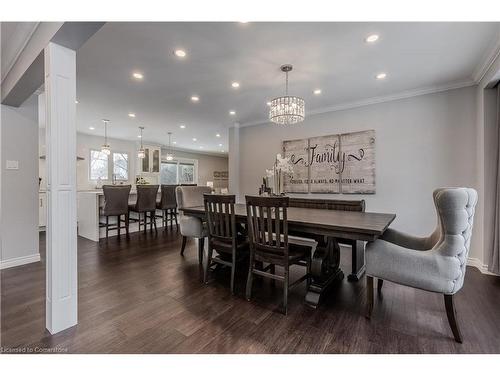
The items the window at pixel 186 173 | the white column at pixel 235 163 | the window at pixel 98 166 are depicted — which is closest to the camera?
the white column at pixel 235 163

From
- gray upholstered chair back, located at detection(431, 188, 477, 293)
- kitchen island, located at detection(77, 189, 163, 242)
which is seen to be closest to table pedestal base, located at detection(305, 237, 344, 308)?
gray upholstered chair back, located at detection(431, 188, 477, 293)

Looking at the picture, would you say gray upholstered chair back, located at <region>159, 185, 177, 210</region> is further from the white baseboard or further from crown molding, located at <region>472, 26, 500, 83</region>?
crown molding, located at <region>472, 26, 500, 83</region>

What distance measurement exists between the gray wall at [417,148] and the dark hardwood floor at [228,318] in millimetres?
1225

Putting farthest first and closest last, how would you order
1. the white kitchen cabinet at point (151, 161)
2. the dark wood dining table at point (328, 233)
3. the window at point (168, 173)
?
the window at point (168, 173), the white kitchen cabinet at point (151, 161), the dark wood dining table at point (328, 233)

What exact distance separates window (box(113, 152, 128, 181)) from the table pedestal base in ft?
22.7

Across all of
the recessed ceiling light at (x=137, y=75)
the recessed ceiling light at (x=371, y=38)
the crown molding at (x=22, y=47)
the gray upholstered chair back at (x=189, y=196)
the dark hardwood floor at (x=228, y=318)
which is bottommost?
the dark hardwood floor at (x=228, y=318)

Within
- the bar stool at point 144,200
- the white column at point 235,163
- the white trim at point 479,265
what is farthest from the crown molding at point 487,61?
the bar stool at point 144,200

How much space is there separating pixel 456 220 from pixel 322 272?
115cm

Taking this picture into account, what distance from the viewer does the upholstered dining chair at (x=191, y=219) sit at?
318 cm

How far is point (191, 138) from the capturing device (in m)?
7.35

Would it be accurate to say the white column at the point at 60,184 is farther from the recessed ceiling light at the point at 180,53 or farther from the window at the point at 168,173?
the window at the point at 168,173

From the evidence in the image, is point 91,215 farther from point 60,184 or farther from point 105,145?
point 60,184
